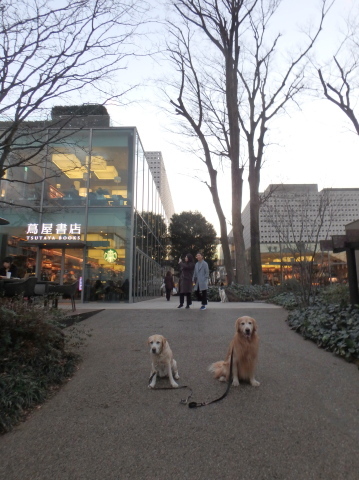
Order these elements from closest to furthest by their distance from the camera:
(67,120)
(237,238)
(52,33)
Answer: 1. (52,33)
2. (67,120)
3. (237,238)

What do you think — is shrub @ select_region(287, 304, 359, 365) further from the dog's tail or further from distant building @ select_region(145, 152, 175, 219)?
distant building @ select_region(145, 152, 175, 219)

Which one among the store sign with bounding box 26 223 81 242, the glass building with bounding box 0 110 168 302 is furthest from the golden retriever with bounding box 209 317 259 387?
the store sign with bounding box 26 223 81 242

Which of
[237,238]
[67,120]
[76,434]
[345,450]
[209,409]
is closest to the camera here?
[345,450]

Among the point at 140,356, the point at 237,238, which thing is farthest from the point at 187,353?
the point at 237,238

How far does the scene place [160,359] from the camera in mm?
3842

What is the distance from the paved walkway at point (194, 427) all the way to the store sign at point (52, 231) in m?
10.5

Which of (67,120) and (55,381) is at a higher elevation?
(67,120)

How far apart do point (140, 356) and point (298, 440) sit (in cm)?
279

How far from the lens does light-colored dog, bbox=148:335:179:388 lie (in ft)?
12.3

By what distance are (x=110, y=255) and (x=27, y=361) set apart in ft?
35.4

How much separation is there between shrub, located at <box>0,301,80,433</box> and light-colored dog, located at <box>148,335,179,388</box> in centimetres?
115

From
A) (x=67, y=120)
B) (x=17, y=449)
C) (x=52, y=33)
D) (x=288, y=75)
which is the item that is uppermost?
(x=288, y=75)

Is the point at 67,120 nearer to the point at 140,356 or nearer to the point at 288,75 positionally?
the point at 140,356

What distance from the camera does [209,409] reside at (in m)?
Answer: 3.23
